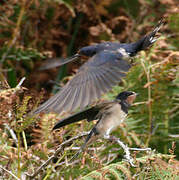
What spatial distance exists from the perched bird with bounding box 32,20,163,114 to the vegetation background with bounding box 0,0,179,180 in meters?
0.13

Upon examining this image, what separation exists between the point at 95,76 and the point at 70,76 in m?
1.61

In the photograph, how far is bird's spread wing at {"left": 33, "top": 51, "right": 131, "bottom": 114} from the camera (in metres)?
2.30

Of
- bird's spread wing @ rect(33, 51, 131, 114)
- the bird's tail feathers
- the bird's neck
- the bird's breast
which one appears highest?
the bird's tail feathers

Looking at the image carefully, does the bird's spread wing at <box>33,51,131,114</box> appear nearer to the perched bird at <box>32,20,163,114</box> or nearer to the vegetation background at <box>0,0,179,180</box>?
the perched bird at <box>32,20,163,114</box>

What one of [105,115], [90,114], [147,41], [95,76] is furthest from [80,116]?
[147,41]

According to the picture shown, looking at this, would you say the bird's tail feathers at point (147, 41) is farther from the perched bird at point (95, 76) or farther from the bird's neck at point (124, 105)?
the bird's neck at point (124, 105)

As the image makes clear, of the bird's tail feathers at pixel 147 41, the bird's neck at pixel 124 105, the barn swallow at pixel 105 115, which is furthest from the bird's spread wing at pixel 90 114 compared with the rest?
the bird's tail feathers at pixel 147 41

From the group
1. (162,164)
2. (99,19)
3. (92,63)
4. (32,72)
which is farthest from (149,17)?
(162,164)

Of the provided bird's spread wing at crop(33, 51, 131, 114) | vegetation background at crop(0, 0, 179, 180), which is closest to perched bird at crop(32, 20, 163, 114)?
bird's spread wing at crop(33, 51, 131, 114)

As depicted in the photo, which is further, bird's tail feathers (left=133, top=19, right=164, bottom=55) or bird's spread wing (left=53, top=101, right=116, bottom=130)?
bird's tail feathers (left=133, top=19, right=164, bottom=55)

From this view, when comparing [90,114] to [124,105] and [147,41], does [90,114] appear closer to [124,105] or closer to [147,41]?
[124,105]

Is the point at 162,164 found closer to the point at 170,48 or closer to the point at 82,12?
the point at 170,48

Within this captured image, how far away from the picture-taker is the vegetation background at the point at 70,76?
2.33 metres

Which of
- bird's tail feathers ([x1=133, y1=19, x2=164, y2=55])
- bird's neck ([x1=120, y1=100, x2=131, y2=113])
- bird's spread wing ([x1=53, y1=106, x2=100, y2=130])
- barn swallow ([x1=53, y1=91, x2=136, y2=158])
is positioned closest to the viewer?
bird's spread wing ([x1=53, y1=106, x2=100, y2=130])
